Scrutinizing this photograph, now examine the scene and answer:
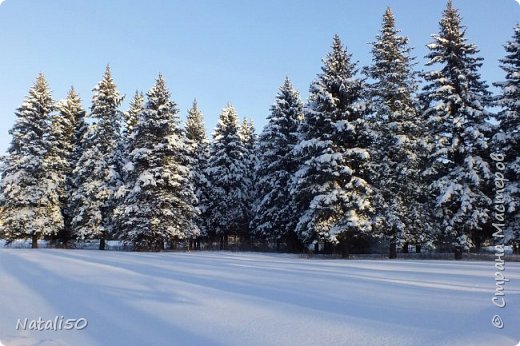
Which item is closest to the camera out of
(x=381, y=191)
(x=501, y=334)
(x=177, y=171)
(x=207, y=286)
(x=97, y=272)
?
(x=501, y=334)

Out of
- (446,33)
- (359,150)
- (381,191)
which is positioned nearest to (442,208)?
(381,191)

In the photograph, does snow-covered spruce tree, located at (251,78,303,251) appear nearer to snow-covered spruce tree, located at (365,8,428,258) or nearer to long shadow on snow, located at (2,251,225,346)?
snow-covered spruce tree, located at (365,8,428,258)

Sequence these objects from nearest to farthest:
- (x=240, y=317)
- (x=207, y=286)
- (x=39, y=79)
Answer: (x=240, y=317), (x=207, y=286), (x=39, y=79)

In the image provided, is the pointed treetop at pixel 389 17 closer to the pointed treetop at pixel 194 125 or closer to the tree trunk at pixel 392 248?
the tree trunk at pixel 392 248

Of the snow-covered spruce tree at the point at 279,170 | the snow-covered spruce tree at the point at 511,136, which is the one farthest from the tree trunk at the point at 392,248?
the snow-covered spruce tree at the point at 279,170

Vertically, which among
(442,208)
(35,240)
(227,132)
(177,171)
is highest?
(227,132)

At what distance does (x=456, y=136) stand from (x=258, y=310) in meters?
23.2

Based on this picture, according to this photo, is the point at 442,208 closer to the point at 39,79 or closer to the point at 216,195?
the point at 216,195

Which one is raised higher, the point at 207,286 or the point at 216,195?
the point at 216,195

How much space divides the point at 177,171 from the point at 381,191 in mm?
16667

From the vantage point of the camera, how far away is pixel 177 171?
33125 mm

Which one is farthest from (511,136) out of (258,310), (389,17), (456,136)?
(258,310)

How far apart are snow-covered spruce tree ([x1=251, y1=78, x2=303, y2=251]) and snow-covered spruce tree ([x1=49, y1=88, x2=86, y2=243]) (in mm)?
18768

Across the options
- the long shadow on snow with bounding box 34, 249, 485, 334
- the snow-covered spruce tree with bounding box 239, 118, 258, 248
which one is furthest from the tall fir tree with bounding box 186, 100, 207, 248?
the long shadow on snow with bounding box 34, 249, 485, 334
